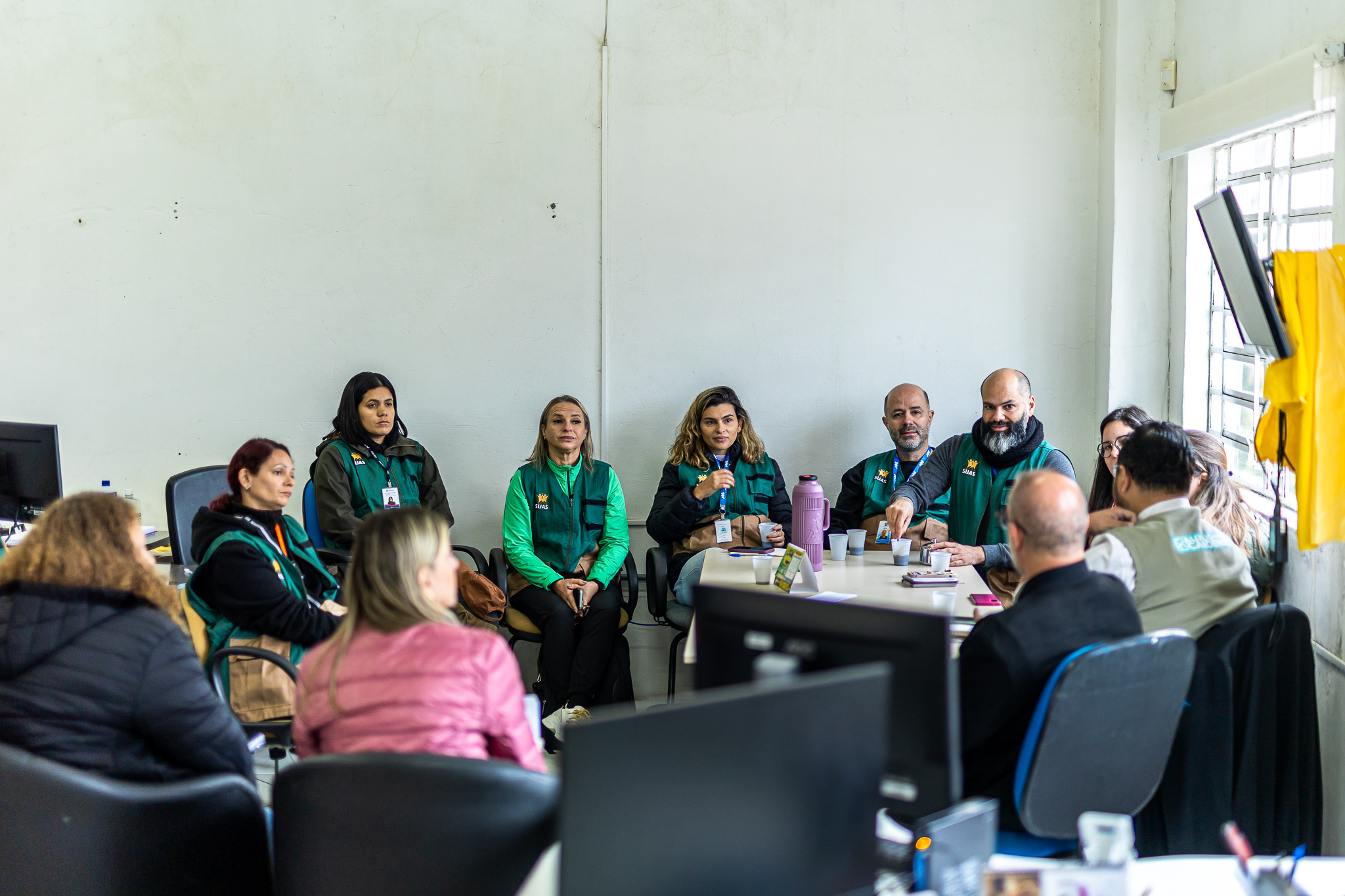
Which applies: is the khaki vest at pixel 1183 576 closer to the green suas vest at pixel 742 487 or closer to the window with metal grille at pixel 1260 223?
the window with metal grille at pixel 1260 223

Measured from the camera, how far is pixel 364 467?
4.49 meters

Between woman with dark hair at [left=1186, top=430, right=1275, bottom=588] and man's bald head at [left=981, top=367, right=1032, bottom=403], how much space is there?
111 centimetres

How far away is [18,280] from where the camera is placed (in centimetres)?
482

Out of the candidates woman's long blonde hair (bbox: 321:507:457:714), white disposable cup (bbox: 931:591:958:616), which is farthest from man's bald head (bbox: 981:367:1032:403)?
woman's long blonde hair (bbox: 321:507:457:714)

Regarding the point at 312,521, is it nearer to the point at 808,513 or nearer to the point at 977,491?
the point at 808,513

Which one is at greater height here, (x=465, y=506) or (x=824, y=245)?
(x=824, y=245)

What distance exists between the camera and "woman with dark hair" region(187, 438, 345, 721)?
2.98 metres

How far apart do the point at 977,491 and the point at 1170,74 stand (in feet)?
6.41

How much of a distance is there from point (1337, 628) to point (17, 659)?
3182mm

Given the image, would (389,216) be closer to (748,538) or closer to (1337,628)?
(748,538)

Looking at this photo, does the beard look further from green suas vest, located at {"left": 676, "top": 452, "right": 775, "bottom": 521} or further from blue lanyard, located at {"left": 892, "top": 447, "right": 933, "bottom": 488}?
green suas vest, located at {"left": 676, "top": 452, "right": 775, "bottom": 521}

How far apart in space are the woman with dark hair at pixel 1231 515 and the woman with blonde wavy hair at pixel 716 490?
1.72 m

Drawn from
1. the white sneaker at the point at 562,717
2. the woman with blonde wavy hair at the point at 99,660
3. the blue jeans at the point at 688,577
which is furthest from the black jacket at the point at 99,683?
the blue jeans at the point at 688,577

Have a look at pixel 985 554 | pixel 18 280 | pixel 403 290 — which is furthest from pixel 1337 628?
pixel 18 280
